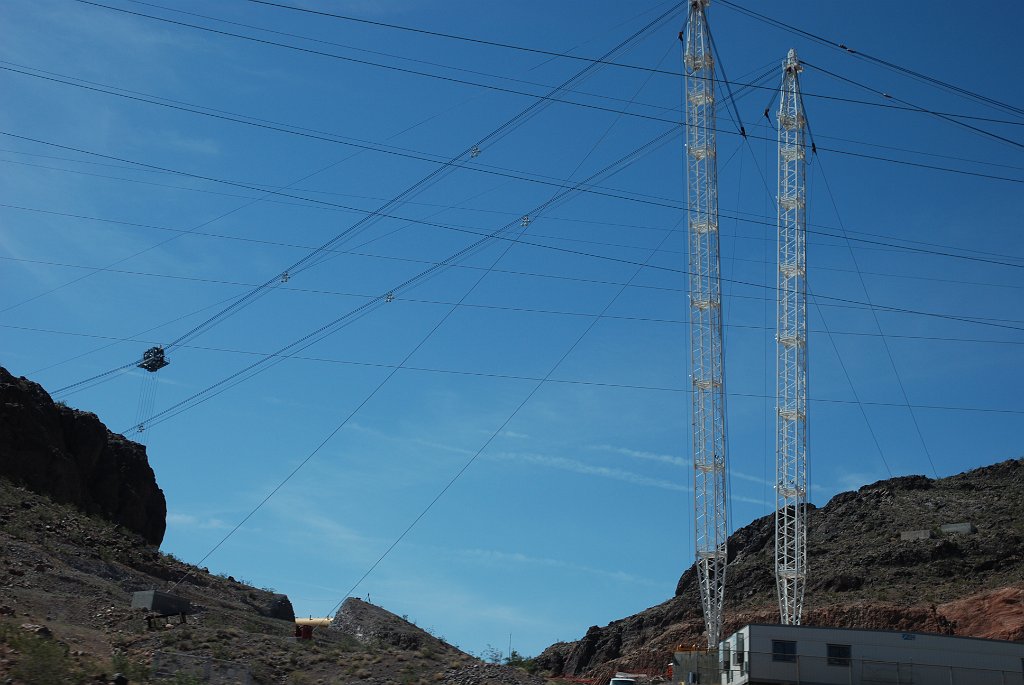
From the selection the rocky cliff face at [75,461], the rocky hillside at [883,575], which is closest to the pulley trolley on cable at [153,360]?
the rocky cliff face at [75,461]

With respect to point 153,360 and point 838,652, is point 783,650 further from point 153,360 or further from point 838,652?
point 153,360

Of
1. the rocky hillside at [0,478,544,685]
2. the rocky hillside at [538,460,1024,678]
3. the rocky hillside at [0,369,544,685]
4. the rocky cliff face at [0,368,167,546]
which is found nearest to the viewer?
the rocky hillside at [0,478,544,685]

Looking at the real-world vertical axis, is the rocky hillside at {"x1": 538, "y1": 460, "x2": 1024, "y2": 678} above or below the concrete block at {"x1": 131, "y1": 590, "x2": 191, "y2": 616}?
above

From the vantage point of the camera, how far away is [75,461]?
91.4 metres

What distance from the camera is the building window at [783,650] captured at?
65.5 meters

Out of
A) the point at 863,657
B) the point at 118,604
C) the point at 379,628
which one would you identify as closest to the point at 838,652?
the point at 863,657

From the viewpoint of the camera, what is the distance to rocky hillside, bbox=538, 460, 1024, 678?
10119 centimetres

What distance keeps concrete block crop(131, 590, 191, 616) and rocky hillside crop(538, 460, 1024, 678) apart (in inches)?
2293

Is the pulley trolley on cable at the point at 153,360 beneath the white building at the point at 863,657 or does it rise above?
above

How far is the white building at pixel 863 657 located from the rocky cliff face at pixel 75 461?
49.9 m

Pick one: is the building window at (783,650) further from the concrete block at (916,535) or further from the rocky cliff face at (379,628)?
the concrete block at (916,535)

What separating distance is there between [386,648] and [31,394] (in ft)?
135

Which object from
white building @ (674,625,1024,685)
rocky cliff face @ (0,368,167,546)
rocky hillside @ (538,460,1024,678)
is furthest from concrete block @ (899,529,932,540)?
rocky cliff face @ (0,368,167,546)

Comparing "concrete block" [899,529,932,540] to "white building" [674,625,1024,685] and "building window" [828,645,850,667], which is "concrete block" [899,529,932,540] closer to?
"white building" [674,625,1024,685]
